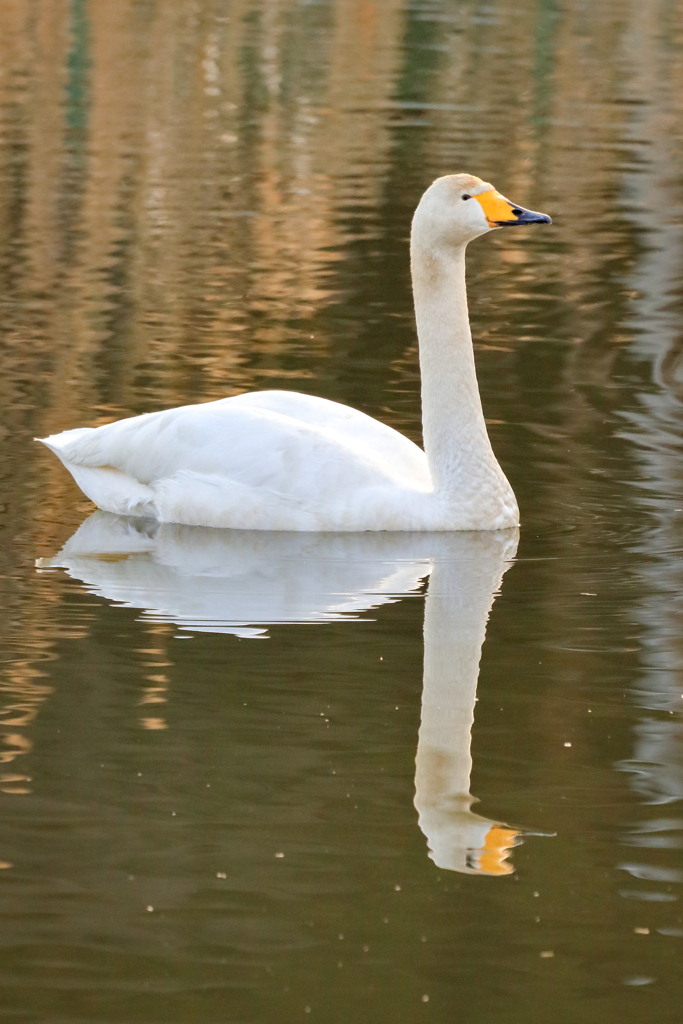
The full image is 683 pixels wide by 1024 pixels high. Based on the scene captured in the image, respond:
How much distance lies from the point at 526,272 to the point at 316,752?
11282 millimetres

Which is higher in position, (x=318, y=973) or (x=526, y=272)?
(x=318, y=973)

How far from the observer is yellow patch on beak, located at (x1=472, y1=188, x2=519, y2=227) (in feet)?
30.3

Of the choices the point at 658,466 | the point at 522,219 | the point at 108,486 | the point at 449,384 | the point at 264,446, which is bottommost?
the point at 658,466

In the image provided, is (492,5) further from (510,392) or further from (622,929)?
(622,929)

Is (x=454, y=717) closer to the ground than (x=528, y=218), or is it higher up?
closer to the ground

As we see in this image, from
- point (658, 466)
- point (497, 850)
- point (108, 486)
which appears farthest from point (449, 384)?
point (497, 850)

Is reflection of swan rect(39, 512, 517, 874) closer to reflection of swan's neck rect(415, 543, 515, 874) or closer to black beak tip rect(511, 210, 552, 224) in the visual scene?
reflection of swan's neck rect(415, 543, 515, 874)

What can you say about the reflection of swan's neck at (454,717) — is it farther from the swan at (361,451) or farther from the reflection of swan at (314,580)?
the swan at (361,451)

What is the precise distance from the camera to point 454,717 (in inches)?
267

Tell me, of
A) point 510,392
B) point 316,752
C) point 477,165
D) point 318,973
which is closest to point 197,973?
point 318,973

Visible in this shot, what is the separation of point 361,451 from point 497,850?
3935 millimetres

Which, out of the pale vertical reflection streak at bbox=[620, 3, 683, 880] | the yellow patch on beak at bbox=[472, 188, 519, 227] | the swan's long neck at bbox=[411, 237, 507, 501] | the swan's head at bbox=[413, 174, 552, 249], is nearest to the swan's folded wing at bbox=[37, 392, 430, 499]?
the swan's long neck at bbox=[411, 237, 507, 501]

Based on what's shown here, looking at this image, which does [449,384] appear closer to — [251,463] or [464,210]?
[464,210]

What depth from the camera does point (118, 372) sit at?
12711 mm
